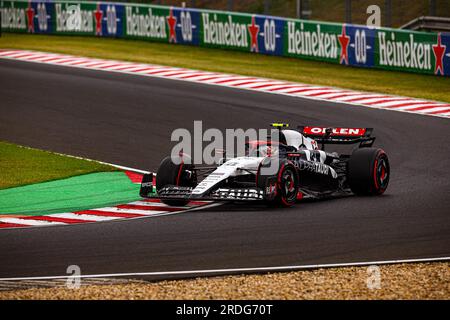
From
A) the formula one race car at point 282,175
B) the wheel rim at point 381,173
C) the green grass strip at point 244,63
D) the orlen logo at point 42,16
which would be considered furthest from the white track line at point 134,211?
the orlen logo at point 42,16

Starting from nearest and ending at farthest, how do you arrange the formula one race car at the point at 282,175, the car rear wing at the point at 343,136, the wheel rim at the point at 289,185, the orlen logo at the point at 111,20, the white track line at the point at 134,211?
the formula one race car at the point at 282,175, the wheel rim at the point at 289,185, the white track line at the point at 134,211, the car rear wing at the point at 343,136, the orlen logo at the point at 111,20

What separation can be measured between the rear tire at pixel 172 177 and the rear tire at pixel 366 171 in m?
2.75

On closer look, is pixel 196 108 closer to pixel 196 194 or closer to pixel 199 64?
pixel 199 64

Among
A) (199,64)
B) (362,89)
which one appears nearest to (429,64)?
(362,89)

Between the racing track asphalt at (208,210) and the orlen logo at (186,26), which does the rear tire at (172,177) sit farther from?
the orlen logo at (186,26)

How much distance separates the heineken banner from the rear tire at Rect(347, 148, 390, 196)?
12.8 m

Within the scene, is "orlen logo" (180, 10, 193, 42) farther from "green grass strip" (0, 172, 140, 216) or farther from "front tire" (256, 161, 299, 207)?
"front tire" (256, 161, 299, 207)

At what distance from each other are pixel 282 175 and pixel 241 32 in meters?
20.7

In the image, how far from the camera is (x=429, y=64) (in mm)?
30797

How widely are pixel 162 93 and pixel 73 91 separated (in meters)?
2.61

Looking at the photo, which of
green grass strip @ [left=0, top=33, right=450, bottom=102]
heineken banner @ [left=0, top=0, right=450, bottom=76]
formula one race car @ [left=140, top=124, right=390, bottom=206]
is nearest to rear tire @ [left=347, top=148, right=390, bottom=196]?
formula one race car @ [left=140, top=124, right=390, bottom=206]

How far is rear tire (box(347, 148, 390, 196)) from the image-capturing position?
57.4 ft

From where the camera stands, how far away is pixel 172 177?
1723 cm

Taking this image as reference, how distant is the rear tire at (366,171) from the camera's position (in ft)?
57.4
